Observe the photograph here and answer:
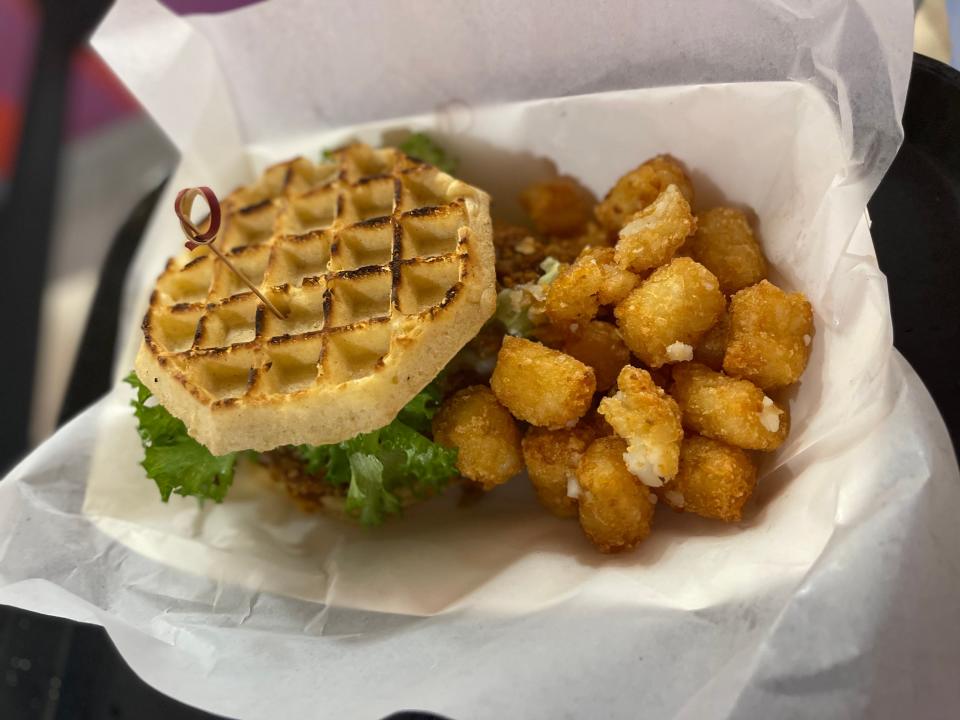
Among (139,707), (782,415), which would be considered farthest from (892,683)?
(139,707)

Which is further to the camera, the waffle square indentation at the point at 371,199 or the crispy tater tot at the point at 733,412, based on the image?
the waffle square indentation at the point at 371,199

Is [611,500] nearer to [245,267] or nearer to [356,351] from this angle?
[356,351]

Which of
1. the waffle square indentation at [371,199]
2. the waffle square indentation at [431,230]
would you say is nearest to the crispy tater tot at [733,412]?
the waffle square indentation at [431,230]

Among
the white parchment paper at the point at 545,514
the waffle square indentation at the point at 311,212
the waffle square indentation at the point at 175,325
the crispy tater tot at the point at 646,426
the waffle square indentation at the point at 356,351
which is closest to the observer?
the white parchment paper at the point at 545,514

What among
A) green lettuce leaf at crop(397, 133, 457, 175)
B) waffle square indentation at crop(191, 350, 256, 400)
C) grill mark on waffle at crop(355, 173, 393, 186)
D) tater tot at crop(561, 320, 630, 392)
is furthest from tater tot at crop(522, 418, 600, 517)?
green lettuce leaf at crop(397, 133, 457, 175)

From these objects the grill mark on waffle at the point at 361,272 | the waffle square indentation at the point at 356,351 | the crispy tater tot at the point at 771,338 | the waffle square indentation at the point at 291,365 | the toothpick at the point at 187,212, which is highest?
the toothpick at the point at 187,212

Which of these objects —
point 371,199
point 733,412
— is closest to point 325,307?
point 371,199

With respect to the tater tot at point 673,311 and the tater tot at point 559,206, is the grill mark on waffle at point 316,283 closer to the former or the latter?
the tater tot at point 559,206
